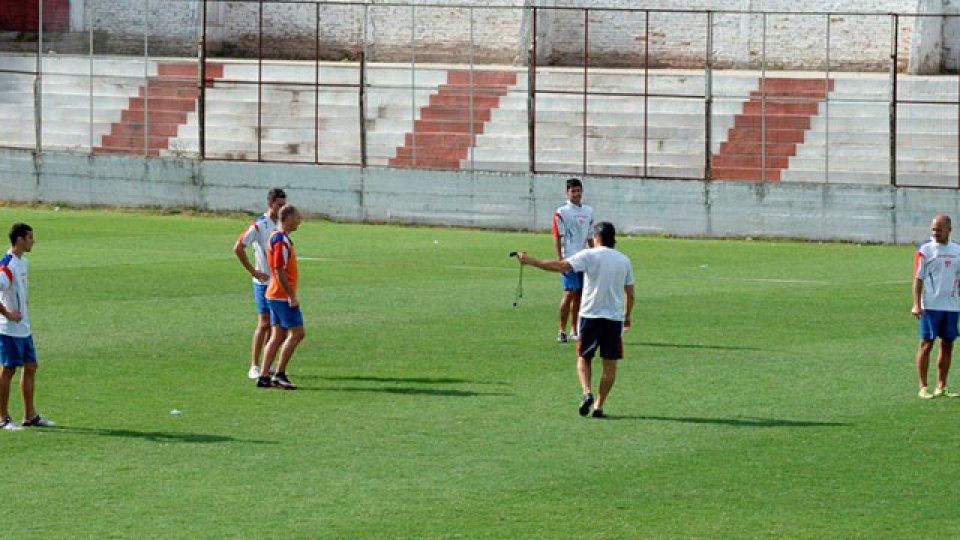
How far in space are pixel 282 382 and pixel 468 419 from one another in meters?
2.58

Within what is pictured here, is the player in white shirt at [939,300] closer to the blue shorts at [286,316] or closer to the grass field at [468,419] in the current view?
the grass field at [468,419]

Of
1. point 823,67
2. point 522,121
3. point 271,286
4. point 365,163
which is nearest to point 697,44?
point 823,67

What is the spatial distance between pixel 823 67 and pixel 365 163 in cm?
1375

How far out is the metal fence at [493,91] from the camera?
38.9m

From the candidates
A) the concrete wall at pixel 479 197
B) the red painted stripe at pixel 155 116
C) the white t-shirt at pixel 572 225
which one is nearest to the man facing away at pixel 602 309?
the white t-shirt at pixel 572 225

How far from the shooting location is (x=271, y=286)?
17562 millimetres

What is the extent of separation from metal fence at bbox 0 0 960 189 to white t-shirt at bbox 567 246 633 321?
21.4 meters

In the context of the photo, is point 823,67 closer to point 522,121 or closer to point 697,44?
point 697,44

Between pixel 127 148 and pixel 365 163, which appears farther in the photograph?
pixel 127 148

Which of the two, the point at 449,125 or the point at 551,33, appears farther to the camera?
the point at 551,33

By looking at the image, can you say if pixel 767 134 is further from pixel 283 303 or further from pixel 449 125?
pixel 283 303

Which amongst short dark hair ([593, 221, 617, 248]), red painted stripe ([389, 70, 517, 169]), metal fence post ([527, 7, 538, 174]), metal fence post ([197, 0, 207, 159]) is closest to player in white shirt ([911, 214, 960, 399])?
short dark hair ([593, 221, 617, 248])

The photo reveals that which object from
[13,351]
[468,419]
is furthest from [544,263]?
[13,351]

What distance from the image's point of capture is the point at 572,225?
2164cm
